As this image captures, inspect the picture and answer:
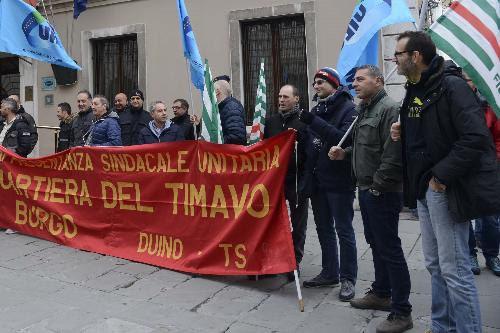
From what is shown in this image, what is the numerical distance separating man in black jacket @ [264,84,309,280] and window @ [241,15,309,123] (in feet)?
14.5

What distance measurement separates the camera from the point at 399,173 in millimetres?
3498

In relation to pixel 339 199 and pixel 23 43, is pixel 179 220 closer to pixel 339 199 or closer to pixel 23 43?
pixel 339 199

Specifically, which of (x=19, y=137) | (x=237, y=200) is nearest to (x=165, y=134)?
(x=237, y=200)

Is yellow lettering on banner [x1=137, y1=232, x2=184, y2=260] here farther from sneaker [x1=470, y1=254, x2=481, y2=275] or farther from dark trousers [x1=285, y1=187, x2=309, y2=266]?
sneaker [x1=470, y1=254, x2=481, y2=275]

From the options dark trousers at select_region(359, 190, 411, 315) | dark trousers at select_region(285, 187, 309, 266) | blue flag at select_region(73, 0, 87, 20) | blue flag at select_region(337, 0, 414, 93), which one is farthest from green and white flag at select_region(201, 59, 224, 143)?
blue flag at select_region(73, 0, 87, 20)

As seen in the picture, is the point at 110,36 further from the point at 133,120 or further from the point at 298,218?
the point at 298,218

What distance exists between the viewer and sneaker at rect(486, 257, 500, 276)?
4.74 m

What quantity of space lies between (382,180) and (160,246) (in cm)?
263

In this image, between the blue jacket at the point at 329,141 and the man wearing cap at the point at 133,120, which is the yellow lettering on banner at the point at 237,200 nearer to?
the blue jacket at the point at 329,141

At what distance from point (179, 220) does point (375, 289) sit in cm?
206

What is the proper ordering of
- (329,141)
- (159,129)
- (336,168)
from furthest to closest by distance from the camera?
1. (159,129)
2. (336,168)
3. (329,141)

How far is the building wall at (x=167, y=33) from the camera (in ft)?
28.5

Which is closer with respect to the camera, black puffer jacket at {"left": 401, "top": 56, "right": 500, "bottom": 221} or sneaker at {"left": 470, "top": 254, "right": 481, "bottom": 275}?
black puffer jacket at {"left": 401, "top": 56, "right": 500, "bottom": 221}

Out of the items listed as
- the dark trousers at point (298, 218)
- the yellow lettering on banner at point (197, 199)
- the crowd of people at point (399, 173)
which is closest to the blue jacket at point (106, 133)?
the crowd of people at point (399, 173)
